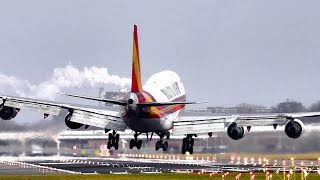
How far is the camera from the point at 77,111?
85.0 metres

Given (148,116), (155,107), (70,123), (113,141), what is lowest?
(113,141)

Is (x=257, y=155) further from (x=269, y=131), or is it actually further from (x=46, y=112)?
(x=46, y=112)

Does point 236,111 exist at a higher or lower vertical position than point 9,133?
higher

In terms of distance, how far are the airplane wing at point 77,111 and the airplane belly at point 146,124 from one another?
7.67ft

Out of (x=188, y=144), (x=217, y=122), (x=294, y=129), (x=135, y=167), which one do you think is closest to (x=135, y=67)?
(x=217, y=122)

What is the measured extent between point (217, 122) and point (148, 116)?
8.61 metres

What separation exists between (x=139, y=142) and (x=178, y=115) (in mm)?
8874

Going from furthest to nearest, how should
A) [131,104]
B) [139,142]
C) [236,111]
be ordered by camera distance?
[236,111]
[139,142]
[131,104]

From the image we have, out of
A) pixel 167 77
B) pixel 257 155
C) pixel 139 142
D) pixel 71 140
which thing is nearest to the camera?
pixel 139 142

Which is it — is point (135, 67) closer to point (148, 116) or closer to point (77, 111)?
point (148, 116)

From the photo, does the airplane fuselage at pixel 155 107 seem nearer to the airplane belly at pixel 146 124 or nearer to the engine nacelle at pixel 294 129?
the airplane belly at pixel 146 124

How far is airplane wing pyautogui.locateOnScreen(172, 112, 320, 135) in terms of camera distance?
84669mm

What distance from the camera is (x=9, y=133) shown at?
106 meters

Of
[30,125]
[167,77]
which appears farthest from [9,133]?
[167,77]
